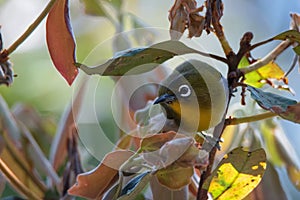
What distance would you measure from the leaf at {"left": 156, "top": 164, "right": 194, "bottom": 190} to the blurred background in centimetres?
24

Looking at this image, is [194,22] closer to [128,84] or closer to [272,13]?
[128,84]

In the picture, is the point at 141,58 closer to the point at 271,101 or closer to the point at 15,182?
the point at 271,101

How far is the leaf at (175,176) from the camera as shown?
396 mm

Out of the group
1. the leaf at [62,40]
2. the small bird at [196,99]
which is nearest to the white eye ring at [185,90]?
the small bird at [196,99]

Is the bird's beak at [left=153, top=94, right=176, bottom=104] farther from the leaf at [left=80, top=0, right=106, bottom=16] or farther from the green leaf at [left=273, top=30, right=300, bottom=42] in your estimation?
the leaf at [left=80, top=0, right=106, bottom=16]

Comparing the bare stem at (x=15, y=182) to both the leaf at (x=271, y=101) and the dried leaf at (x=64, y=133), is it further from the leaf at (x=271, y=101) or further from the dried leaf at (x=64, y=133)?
the leaf at (x=271, y=101)

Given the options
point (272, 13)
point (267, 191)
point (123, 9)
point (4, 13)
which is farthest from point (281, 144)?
point (272, 13)

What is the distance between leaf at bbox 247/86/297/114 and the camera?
0.43 m

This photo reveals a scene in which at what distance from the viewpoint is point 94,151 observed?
598 millimetres

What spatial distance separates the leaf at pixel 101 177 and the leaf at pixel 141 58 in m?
0.07

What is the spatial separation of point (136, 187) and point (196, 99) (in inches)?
3.1

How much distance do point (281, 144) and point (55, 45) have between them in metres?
0.35

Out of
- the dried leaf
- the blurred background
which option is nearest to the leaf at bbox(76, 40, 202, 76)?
the blurred background

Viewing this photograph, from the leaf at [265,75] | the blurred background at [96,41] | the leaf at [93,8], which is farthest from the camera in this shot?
the blurred background at [96,41]
